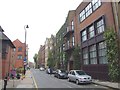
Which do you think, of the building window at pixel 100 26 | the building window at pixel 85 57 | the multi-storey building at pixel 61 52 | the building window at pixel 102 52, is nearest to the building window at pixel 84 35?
the building window at pixel 85 57

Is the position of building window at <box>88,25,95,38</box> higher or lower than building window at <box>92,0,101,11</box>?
lower

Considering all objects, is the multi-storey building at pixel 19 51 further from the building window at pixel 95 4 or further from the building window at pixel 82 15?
the building window at pixel 95 4

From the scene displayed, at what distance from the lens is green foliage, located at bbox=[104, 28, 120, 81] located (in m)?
22.1

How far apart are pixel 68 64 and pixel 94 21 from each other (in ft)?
66.1

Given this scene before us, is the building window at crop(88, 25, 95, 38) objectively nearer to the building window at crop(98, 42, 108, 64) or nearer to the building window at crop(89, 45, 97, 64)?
the building window at crop(89, 45, 97, 64)

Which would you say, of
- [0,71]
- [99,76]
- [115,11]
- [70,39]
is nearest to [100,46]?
[99,76]

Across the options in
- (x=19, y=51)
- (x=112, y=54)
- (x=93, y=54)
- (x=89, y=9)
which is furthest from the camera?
(x=19, y=51)

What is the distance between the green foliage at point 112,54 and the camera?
2211cm

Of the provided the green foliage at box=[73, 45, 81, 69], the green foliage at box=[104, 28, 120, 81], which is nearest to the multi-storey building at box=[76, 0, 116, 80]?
the green foliage at box=[73, 45, 81, 69]

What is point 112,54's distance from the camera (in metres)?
22.6

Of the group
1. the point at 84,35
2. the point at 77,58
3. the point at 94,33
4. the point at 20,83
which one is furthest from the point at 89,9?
the point at 20,83

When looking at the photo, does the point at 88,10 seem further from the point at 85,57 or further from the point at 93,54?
the point at 85,57

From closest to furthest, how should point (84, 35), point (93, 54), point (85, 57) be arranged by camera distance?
1. point (93, 54)
2. point (85, 57)
3. point (84, 35)

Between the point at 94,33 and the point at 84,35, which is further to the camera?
the point at 84,35
